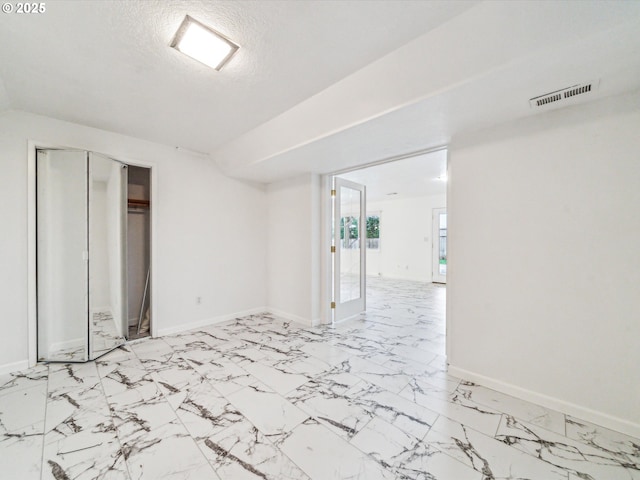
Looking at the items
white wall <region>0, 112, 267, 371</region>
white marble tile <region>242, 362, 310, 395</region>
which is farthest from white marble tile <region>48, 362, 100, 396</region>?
white marble tile <region>242, 362, 310, 395</region>

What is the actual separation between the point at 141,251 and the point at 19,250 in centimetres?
128

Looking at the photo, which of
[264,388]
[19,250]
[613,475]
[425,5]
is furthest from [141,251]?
[613,475]

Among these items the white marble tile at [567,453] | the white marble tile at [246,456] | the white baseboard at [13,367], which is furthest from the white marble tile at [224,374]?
the white marble tile at [567,453]

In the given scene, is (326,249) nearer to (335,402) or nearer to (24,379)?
(335,402)

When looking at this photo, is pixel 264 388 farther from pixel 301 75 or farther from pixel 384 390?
pixel 301 75

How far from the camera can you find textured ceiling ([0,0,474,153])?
146 centimetres

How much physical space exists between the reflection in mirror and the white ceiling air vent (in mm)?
2636

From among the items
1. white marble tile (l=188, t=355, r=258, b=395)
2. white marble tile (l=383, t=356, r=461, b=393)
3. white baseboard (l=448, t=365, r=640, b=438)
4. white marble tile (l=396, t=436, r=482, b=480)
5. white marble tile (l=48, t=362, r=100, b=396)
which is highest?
white baseboard (l=448, t=365, r=640, b=438)

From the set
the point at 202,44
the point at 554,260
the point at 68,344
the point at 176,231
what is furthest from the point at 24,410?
the point at 554,260

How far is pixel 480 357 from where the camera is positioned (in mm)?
2264

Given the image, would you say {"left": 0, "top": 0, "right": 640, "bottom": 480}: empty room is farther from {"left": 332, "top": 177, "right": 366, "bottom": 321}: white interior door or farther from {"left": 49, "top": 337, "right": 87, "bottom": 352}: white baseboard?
{"left": 332, "top": 177, "right": 366, "bottom": 321}: white interior door

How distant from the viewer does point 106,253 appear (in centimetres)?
298

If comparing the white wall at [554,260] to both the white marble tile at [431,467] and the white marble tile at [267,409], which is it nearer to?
the white marble tile at [431,467]

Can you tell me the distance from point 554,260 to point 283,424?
2.36m
